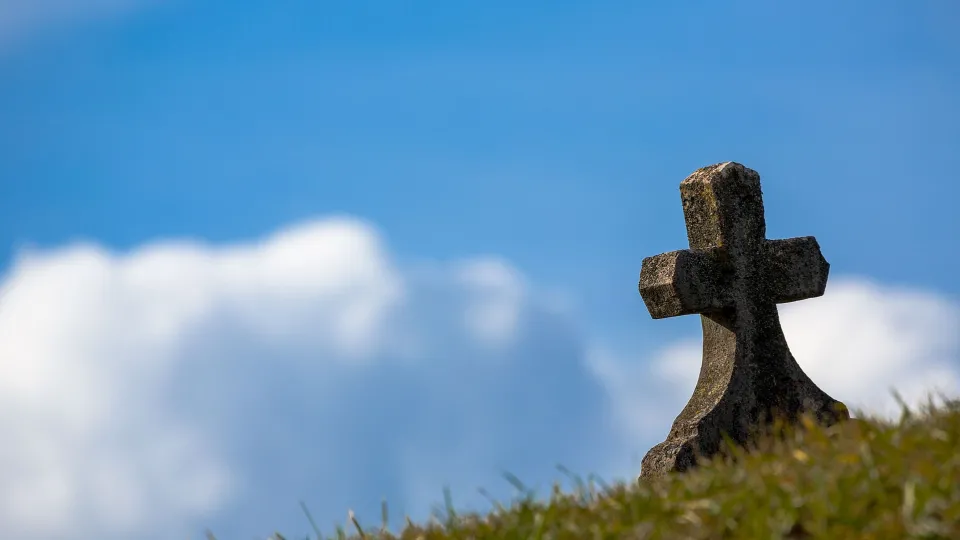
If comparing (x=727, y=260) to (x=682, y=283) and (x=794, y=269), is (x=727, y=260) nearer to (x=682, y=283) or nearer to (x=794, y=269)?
(x=682, y=283)

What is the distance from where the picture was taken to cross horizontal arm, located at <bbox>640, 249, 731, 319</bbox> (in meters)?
8.38

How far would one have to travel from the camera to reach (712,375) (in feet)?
29.2

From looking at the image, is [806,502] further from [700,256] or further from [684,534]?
[700,256]

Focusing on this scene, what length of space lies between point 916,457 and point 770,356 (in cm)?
484

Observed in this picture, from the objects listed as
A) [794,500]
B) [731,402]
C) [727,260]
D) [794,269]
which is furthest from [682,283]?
[794,500]

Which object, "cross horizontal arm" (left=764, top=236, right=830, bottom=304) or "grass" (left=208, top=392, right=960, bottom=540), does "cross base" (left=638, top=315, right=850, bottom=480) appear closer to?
"cross horizontal arm" (left=764, top=236, right=830, bottom=304)

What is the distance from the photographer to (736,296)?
8.80 metres

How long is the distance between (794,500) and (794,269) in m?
5.57

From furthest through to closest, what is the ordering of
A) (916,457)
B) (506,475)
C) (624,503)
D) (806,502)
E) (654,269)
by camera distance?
(654,269) < (506,475) < (624,503) < (916,457) < (806,502)

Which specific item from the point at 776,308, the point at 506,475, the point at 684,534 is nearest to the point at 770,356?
the point at 776,308

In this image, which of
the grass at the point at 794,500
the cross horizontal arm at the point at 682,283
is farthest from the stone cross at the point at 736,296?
the grass at the point at 794,500

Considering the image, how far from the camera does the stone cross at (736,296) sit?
27.8ft

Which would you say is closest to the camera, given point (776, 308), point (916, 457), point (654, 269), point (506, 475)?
point (916, 457)

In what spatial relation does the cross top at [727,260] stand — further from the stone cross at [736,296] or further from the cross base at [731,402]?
the cross base at [731,402]
